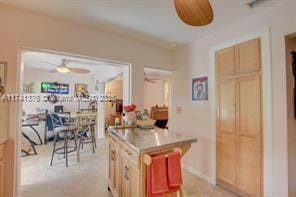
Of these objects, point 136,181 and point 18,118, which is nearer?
point 136,181

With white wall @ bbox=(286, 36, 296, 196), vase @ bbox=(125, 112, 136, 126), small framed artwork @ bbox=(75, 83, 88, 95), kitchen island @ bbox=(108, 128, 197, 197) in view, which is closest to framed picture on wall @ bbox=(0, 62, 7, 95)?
kitchen island @ bbox=(108, 128, 197, 197)

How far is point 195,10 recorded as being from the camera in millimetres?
1329

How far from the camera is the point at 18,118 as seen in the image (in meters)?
2.40

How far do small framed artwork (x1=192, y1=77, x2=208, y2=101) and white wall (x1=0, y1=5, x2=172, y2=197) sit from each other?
101 cm

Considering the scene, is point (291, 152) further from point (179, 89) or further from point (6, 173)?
point (6, 173)

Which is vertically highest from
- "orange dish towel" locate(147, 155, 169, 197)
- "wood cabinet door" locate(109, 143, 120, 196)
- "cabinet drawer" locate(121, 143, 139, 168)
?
"cabinet drawer" locate(121, 143, 139, 168)

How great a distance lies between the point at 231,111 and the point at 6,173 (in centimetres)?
317

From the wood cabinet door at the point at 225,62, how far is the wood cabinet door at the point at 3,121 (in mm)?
3048

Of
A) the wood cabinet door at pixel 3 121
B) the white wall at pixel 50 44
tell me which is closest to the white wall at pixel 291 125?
the white wall at pixel 50 44

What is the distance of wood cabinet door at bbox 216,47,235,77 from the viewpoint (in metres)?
2.78

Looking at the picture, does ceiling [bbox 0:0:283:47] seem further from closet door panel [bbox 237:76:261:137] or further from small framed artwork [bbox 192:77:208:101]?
closet door panel [bbox 237:76:261:137]

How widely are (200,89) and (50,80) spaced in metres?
5.40

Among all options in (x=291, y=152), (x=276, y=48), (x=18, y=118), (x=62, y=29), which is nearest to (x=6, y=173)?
(x=18, y=118)

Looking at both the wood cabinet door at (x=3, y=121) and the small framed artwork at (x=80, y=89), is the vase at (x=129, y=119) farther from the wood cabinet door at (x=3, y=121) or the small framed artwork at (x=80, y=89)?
the small framed artwork at (x=80, y=89)
